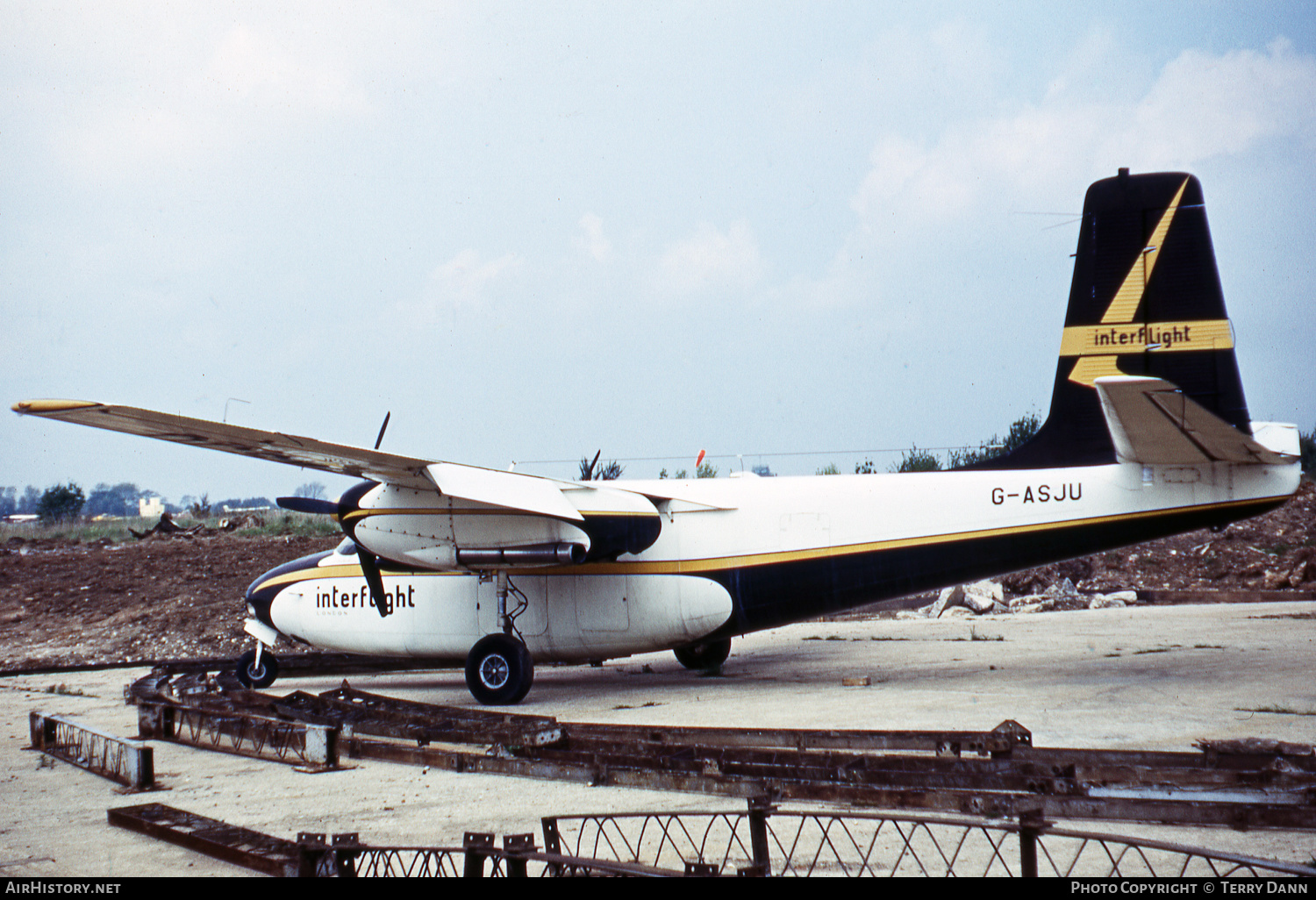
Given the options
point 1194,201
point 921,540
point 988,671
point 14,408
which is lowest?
point 988,671

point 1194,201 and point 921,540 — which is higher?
point 1194,201

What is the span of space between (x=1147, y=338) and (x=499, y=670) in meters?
8.31

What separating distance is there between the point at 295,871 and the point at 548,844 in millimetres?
1334

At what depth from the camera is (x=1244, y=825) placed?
4.93m

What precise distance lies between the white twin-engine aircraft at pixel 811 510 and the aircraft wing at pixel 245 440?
4cm

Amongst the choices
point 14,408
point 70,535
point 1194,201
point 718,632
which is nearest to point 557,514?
point 718,632

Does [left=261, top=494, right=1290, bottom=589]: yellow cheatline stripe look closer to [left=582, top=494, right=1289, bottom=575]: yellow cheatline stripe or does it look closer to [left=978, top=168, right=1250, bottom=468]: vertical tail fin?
[left=582, top=494, right=1289, bottom=575]: yellow cheatline stripe

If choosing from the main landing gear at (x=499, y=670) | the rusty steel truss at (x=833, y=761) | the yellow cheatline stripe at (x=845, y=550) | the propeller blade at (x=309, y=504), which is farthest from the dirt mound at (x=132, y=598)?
the yellow cheatline stripe at (x=845, y=550)

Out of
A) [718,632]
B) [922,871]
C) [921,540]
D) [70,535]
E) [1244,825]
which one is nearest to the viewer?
[922,871]

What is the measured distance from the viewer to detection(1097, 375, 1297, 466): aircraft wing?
Answer: 28.9 feet

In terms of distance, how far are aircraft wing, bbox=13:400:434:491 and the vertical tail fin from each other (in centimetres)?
743

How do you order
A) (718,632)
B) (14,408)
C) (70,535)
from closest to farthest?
(14,408) → (718,632) → (70,535)

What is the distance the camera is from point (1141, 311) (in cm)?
1011

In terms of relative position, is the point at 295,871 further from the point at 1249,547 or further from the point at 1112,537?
the point at 1249,547
